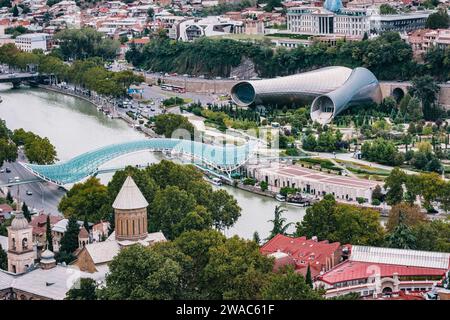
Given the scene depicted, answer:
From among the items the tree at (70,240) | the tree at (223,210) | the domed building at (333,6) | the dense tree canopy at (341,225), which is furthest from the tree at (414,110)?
the tree at (70,240)

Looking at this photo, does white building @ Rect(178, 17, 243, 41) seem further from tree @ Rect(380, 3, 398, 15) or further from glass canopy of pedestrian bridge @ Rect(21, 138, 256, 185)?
glass canopy of pedestrian bridge @ Rect(21, 138, 256, 185)

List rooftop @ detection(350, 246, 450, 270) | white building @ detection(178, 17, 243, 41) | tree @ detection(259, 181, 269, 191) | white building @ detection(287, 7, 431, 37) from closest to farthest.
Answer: rooftop @ detection(350, 246, 450, 270)
tree @ detection(259, 181, 269, 191)
white building @ detection(287, 7, 431, 37)
white building @ detection(178, 17, 243, 41)

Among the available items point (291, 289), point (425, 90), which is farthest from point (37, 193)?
point (425, 90)

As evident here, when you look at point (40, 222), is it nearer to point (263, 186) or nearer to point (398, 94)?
point (263, 186)

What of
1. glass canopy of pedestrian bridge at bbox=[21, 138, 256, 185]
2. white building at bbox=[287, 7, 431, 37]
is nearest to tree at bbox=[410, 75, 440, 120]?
white building at bbox=[287, 7, 431, 37]

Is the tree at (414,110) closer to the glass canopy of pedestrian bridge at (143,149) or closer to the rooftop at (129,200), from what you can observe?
the glass canopy of pedestrian bridge at (143,149)
